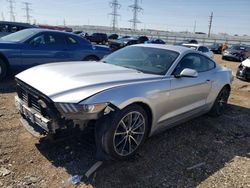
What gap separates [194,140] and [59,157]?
2.28 metres

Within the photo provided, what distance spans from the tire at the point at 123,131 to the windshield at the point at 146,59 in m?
0.89

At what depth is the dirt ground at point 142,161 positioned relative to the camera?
3219mm

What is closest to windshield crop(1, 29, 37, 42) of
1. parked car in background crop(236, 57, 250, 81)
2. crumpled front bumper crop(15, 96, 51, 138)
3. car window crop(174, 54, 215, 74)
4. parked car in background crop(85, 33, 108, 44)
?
crumpled front bumper crop(15, 96, 51, 138)

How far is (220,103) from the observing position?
5887 mm

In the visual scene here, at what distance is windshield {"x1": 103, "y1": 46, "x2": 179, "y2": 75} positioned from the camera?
4.25 meters

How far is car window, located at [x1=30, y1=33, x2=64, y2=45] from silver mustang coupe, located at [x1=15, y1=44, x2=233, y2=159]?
12.5 feet

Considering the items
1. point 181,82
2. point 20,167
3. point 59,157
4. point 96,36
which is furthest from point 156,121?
point 96,36

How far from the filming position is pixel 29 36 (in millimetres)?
7707

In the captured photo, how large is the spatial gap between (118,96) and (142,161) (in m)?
1.05

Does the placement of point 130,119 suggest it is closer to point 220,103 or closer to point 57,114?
point 57,114

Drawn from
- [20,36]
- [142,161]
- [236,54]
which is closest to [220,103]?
[142,161]

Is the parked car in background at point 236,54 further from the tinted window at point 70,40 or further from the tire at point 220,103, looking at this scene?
the tire at point 220,103

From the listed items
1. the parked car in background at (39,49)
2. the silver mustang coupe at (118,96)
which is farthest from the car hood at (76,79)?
the parked car in background at (39,49)

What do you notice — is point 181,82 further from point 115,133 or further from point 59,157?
point 59,157
